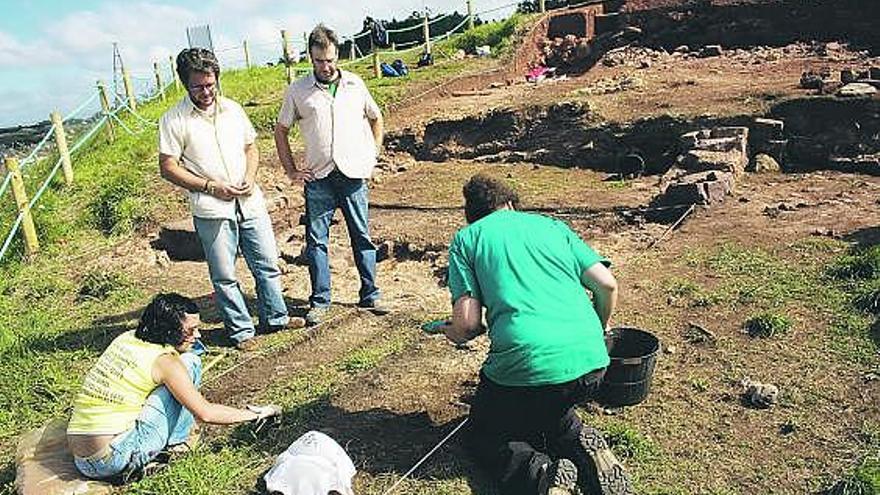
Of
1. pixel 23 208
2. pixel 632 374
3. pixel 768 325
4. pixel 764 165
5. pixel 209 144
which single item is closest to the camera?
pixel 632 374

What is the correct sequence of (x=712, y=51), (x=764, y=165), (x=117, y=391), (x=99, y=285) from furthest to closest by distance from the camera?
1. (x=712, y=51)
2. (x=764, y=165)
3. (x=99, y=285)
4. (x=117, y=391)

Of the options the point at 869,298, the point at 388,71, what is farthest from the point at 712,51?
the point at 869,298

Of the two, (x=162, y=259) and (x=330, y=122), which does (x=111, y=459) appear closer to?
(x=330, y=122)

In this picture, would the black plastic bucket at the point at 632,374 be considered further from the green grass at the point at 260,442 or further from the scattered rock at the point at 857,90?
the scattered rock at the point at 857,90

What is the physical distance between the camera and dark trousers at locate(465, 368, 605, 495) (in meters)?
3.49

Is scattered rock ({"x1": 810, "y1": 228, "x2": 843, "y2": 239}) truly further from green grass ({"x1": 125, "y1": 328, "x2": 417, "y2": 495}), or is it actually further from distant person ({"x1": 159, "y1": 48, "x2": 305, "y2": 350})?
distant person ({"x1": 159, "y1": 48, "x2": 305, "y2": 350})

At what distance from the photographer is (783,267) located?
20.9 ft

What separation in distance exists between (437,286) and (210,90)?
290 centimetres

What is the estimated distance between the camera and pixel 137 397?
3834 mm

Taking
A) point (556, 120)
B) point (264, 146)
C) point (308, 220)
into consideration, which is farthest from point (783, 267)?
point (264, 146)

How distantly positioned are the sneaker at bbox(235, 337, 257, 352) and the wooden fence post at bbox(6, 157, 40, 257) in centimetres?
398

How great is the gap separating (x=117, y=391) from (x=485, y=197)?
203 cm

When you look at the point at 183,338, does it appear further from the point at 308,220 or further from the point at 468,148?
the point at 468,148

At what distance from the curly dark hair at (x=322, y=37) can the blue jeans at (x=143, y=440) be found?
2446mm
